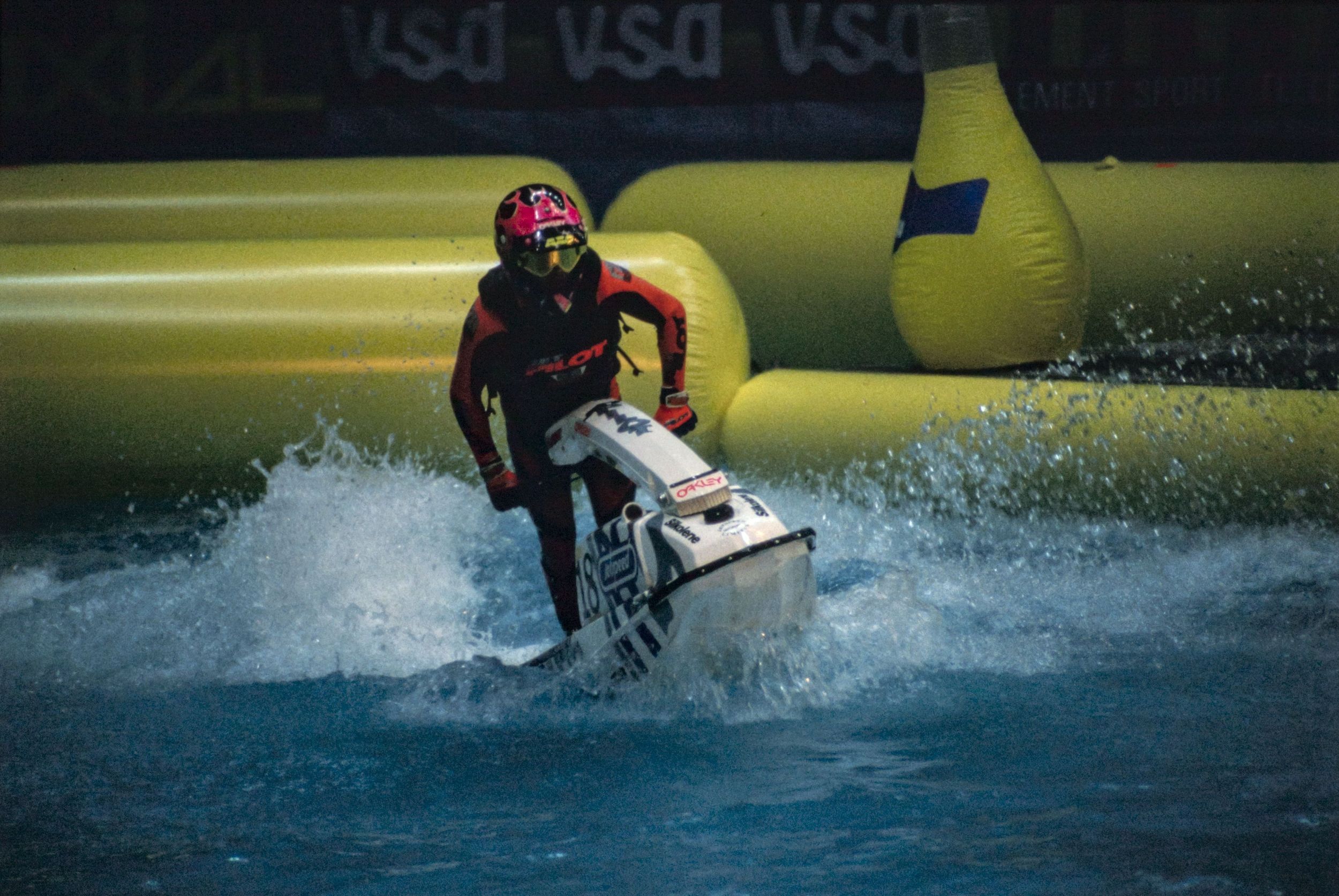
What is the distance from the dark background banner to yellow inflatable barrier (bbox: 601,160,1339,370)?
42.8 inches

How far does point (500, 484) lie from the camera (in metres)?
2.71

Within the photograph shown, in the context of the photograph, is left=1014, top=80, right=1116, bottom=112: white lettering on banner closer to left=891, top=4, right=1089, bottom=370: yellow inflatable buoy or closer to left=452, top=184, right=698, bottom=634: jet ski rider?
left=891, top=4, right=1089, bottom=370: yellow inflatable buoy

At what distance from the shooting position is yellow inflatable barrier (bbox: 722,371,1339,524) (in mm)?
3240

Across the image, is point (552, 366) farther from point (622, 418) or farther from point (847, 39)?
point (847, 39)

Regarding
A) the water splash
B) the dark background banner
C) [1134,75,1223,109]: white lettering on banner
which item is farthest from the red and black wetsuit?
[1134,75,1223,109]: white lettering on banner

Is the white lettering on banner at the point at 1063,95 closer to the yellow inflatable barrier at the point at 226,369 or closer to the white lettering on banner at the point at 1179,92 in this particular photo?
the white lettering on banner at the point at 1179,92

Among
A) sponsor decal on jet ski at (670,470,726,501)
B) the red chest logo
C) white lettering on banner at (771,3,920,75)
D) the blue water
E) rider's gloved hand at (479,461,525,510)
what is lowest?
the blue water

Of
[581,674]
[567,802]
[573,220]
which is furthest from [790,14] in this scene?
[567,802]

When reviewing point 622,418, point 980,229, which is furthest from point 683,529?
point 980,229

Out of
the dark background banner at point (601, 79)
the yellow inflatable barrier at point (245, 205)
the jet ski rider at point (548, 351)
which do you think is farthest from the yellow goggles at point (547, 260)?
the dark background banner at point (601, 79)

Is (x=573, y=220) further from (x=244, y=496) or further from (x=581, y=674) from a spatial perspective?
(x=244, y=496)

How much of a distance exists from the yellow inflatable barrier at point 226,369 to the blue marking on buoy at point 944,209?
→ 638 millimetres

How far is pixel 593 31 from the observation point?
234 inches

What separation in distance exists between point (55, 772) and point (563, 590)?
104 centimetres
